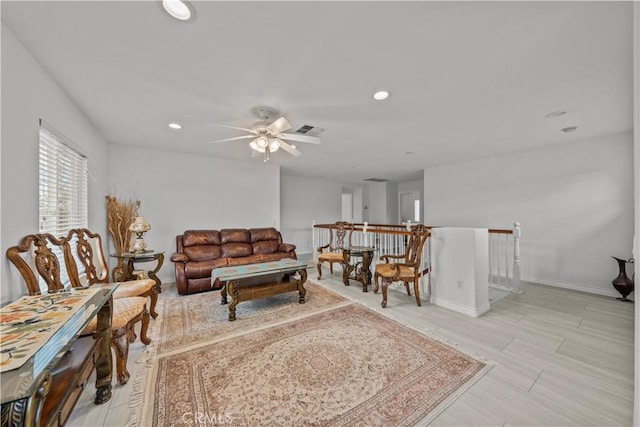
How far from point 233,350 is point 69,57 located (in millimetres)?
2826

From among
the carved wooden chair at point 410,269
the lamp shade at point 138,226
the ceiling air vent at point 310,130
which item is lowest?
the carved wooden chair at point 410,269

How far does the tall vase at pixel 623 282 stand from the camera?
11.0ft

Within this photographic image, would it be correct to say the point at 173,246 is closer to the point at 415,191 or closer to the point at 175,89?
the point at 175,89

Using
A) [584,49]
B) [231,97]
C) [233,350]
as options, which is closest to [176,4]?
[231,97]

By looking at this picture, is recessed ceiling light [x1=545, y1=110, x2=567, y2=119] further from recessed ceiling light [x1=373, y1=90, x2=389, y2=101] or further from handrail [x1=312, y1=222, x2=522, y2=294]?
recessed ceiling light [x1=373, y1=90, x2=389, y2=101]

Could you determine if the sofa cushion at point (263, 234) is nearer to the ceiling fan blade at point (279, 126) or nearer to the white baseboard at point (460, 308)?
the ceiling fan blade at point (279, 126)

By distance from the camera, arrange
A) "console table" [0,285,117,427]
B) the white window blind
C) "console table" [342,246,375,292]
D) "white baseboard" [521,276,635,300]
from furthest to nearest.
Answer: "console table" [342,246,375,292], "white baseboard" [521,276,635,300], the white window blind, "console table" [0,285,117,427]

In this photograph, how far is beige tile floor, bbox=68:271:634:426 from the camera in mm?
1505

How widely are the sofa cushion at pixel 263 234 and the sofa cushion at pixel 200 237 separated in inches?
27.7

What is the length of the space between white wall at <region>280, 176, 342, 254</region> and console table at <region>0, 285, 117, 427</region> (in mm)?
5780

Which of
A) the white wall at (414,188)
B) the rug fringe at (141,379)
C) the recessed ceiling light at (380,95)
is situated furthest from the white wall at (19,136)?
the white wall at (414,188)

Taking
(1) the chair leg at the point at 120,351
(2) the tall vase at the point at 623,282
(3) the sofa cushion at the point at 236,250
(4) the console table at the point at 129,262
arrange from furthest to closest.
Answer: (3) the sofa cushion at the point at 236,250
(2) the tall vase at the point at 623,282
(4) the console table at the point at 129,262
(1) the chair leg at the point at 120,351

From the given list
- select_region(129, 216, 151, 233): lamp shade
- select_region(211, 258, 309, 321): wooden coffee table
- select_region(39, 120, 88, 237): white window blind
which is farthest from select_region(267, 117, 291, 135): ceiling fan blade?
select_region(129, 216, 151, 233): lamp shade

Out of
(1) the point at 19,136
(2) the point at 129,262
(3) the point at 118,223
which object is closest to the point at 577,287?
(2) the point at 129,262
